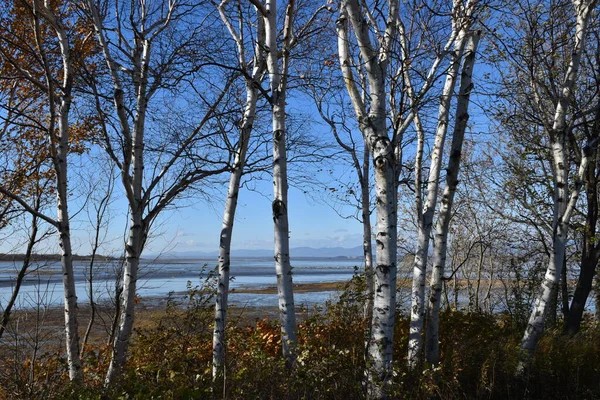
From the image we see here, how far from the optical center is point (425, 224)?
632 cm

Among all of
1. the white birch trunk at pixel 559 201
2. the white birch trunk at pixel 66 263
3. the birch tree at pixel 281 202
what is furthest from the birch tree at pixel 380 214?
the white birch trunk at pixel 66 263

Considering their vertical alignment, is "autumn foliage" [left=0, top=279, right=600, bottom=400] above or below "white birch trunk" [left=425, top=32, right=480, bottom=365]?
below

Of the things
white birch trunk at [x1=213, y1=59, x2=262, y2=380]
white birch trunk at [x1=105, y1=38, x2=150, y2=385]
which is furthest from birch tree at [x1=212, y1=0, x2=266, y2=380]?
white birch trunk at [x1=105, y1=38, x2=150, y2=385]

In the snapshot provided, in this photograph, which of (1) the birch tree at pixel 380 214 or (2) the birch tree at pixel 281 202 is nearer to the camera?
(1) the birch tree at pixel 380 214

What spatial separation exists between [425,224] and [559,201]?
212 cm

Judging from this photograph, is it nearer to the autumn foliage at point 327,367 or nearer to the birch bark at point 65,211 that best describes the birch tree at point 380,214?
the autumn foliage at point 327,367

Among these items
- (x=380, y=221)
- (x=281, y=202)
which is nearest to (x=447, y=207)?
(x=380, y=221)

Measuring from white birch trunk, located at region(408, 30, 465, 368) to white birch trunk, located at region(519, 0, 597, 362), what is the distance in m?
1.48

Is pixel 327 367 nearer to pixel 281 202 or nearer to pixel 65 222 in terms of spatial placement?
pixel 281 202

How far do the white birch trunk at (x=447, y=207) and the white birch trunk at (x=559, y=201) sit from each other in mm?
1272

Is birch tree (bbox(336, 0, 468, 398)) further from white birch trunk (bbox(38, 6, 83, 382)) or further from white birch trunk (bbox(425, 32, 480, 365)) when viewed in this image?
white birch trunk (bbox(38, 6, 83, 382))

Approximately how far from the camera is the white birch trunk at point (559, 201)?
21.1ft

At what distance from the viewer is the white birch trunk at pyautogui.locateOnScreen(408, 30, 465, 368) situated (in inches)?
234

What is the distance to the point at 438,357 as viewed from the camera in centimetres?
623
